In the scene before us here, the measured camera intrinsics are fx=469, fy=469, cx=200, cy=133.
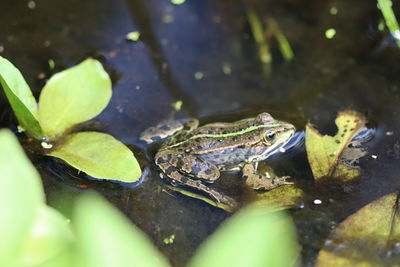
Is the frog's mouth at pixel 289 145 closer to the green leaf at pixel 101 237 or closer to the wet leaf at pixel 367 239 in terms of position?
the wet leaf at pixel 367 239

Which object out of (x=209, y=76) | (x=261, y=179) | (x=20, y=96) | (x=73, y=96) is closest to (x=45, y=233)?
(x=20, y=96)

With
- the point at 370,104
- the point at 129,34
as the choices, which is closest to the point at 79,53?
the point at 129,34

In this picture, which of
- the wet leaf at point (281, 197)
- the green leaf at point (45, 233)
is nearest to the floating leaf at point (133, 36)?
the wet leaf at point (281, 197)

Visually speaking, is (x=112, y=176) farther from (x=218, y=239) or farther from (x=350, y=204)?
(x=218, y=239)

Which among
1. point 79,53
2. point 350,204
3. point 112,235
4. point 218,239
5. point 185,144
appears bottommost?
point 350,204

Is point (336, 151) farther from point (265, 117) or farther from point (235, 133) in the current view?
point (235, 133)

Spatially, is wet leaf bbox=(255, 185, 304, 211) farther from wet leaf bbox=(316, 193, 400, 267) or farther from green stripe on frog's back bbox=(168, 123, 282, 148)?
green stripe on frog's back bbox=(168, 123, 282, 148)
